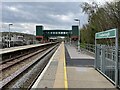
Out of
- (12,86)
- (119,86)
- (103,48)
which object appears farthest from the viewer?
(103,48)

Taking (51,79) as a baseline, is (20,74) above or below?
below

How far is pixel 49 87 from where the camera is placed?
1074cm

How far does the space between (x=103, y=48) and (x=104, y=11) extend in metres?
14.0

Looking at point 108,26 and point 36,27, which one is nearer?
point 108,26

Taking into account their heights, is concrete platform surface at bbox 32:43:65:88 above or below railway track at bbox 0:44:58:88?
above

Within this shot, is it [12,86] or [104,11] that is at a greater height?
[104,11]

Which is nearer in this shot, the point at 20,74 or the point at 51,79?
the point at 51,79

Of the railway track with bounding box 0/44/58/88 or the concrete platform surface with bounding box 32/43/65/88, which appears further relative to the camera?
the railway track with bounding box 0/44/58/88

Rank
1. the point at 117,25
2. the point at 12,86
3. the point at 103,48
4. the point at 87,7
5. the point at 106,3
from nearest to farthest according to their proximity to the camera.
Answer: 1. the point at 12,86
2. the point at 103,48
3. the point at 117,25
4. the point at 106,3
5. the point at 87,7

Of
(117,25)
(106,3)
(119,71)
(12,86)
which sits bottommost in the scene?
(12,86)

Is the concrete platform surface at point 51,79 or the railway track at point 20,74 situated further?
the railway track at point 20,74

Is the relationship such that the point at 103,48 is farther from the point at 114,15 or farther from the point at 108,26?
the point at 108,26

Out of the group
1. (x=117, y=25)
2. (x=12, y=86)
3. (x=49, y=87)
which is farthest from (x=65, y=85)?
(x=117, y=25)

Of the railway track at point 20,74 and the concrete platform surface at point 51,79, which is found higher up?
the concrete platform surface at point 51,79
